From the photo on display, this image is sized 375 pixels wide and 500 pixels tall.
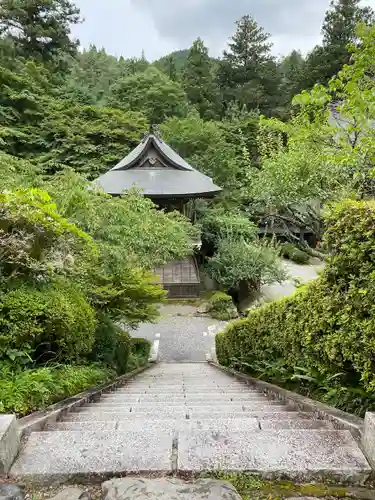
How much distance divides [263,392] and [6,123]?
2242cm

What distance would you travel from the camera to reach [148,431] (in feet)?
7.59

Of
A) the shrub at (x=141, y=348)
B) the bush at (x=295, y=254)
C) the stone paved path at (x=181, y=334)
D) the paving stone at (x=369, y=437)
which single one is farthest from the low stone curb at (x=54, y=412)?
the bush at (x=295, y=254)

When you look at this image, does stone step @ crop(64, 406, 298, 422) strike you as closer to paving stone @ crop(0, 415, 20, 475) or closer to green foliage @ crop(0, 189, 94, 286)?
paving stone @ crop(0, 415, 20, 475)

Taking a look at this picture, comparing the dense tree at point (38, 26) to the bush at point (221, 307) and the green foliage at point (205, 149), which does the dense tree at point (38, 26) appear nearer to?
the green foliage at point (205, 149)

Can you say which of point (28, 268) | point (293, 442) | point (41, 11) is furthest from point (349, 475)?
point (41, 11)

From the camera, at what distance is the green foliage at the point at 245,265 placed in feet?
47.4

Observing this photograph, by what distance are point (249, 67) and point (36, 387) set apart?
132 ft

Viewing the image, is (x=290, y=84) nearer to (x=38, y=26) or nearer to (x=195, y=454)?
(x=38, y=26)

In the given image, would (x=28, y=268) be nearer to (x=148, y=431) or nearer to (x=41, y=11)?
(x=148, y=431)

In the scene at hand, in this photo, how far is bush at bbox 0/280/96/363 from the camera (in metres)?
3.36

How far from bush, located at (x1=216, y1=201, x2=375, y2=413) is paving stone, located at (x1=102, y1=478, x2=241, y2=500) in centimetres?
126

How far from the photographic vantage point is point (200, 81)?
34500 mm

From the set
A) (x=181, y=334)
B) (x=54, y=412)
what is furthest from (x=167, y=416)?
(x=181, y=334)

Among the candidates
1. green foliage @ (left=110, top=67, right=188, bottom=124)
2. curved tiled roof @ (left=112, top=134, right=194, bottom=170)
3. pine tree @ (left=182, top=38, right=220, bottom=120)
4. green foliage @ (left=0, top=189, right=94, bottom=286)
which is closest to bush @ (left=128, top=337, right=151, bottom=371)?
green foliage @ (left=0, top=189, right=94, bottom=286)
